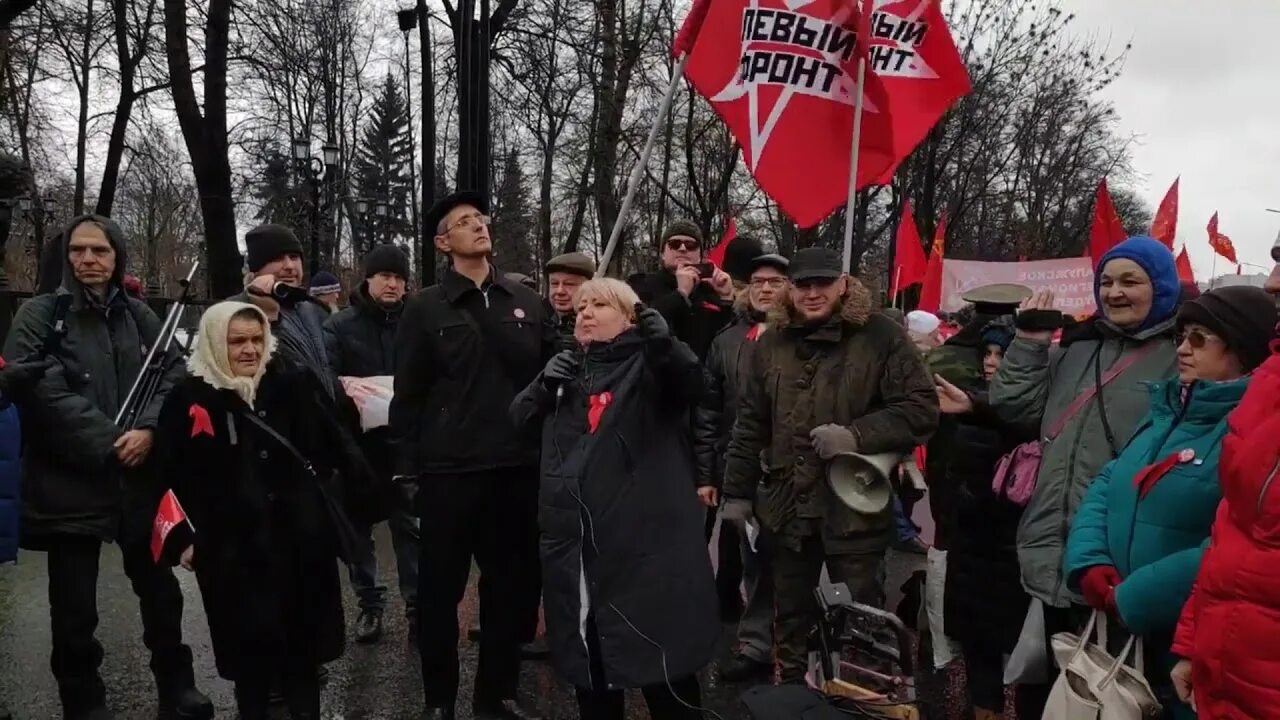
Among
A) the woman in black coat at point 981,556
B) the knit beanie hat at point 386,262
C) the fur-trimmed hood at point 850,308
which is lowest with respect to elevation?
the woman in black coat at point 981,556

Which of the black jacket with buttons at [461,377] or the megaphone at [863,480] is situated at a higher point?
the black jacket with buttons at [461,377]

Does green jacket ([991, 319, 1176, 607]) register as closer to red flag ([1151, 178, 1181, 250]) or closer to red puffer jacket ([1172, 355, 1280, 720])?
red puffer jacket ([1172, 355, 1280, 720])

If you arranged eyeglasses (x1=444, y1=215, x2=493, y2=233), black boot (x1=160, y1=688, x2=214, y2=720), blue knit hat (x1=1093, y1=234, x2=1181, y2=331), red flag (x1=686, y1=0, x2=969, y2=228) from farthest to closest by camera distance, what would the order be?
1. red flag (x1=686, y1=0, x2=969, y2=228)
2. black boot (x1=160, y1=688, x2=214, y2=720)
3. eyeglasses (x1=444, y1=215, x2=493, y2=233)
4. blue knit hat (x1=1093, y1=234, x2=1181, y2=331)

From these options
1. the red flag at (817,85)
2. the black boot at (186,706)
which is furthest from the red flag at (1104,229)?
the black boot at (186,706)

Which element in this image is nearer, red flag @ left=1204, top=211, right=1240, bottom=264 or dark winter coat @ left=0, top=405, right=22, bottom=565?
dark winter coat @ left=0, top=405, right=22, bottom=565

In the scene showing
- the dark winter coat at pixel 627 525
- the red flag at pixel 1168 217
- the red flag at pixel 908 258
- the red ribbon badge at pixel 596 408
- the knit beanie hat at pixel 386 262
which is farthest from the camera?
the red flag at pixel 908 258

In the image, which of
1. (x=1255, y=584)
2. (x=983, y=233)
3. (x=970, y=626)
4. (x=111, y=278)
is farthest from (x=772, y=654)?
(x=983, y=233)

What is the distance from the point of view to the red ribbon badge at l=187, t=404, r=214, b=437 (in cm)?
339

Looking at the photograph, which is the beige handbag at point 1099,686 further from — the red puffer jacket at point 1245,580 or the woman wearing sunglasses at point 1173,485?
the red puffer jacket at point 1245,580

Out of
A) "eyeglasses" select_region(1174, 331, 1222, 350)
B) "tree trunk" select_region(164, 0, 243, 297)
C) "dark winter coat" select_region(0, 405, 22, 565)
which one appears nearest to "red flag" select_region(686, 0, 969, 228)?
"eyeglasses" select_region(1174, 331, 1222, 350)

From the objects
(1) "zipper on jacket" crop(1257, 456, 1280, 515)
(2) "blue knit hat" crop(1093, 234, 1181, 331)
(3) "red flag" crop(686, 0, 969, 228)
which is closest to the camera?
(1) "zipper on jacket" crop(1257, 456, 1280, 515)

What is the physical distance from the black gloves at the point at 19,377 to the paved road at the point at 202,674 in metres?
1.48

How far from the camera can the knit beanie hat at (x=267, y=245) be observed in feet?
14.6

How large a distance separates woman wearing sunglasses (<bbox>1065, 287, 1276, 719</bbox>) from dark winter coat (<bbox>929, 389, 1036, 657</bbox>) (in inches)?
35.2
